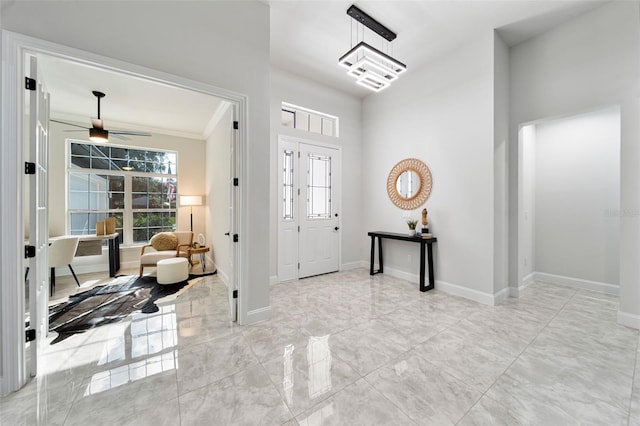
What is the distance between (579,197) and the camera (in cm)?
392

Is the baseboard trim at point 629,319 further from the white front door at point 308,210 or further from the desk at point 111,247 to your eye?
the desk at point 111,247

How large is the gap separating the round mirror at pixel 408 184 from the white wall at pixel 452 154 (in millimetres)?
286

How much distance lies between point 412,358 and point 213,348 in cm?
181

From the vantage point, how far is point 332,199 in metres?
4.95

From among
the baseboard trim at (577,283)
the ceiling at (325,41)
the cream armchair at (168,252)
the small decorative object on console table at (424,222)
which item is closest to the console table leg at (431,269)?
the small decorative object on console table at (424,222)

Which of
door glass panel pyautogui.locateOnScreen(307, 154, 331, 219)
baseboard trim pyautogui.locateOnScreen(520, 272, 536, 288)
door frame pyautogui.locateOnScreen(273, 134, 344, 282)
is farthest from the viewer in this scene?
door glass panel pyautogui.locateOnScreen(307, 154, 331, 219)

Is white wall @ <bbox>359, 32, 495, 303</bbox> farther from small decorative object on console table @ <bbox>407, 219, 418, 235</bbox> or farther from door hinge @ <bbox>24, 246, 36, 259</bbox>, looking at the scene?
door hinge @ <bbox>24, 246, 36, 259</bbox>

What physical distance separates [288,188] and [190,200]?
2.70 m

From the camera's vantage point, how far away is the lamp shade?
5547 mm

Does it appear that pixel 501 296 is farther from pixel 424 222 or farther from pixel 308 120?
pixel 308 120

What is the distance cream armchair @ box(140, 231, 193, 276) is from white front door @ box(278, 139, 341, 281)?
7.19 feet

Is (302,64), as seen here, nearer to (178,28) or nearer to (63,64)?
(178,28)

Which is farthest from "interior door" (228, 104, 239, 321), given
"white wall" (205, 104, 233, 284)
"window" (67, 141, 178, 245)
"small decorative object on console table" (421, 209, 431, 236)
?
"window" (67, 141, 178, 245)

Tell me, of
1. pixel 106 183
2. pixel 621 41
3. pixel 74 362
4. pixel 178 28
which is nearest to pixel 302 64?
pixel 178 28
